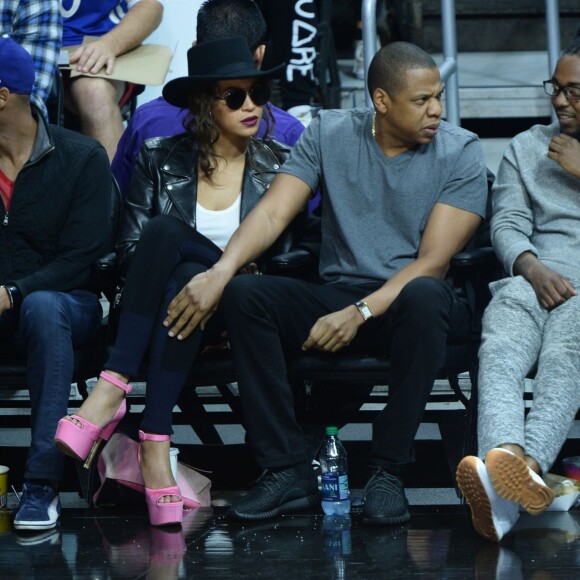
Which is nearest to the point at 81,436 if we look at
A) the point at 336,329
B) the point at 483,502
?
the point at 336,329

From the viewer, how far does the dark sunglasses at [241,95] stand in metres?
4.08

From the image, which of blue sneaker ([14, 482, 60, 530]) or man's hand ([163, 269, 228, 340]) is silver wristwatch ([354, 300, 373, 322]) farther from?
blue sneaker ([14, 482, 60, 530])

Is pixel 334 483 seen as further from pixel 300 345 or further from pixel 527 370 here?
pixel 527 370

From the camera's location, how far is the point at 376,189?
13.0 feet

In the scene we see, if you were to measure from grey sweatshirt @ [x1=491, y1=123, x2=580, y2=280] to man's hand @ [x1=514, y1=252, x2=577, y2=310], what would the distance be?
0.07m

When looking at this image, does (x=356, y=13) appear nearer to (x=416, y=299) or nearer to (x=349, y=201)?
(x=349, y=201)

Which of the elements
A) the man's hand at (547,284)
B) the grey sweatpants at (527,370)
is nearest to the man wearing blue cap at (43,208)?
the grey sweatpants at (527,370)

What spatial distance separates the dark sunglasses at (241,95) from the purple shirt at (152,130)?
1.16ft

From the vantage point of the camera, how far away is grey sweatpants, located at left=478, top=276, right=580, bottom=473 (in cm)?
340

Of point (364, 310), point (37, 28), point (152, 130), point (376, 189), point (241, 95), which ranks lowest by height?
point (364, 310)

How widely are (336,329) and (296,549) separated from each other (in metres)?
0.68

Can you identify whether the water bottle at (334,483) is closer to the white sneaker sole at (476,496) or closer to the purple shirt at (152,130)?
the white sneaker sole at (476,496)

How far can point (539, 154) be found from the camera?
13.5ft

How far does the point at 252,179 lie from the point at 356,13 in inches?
159
